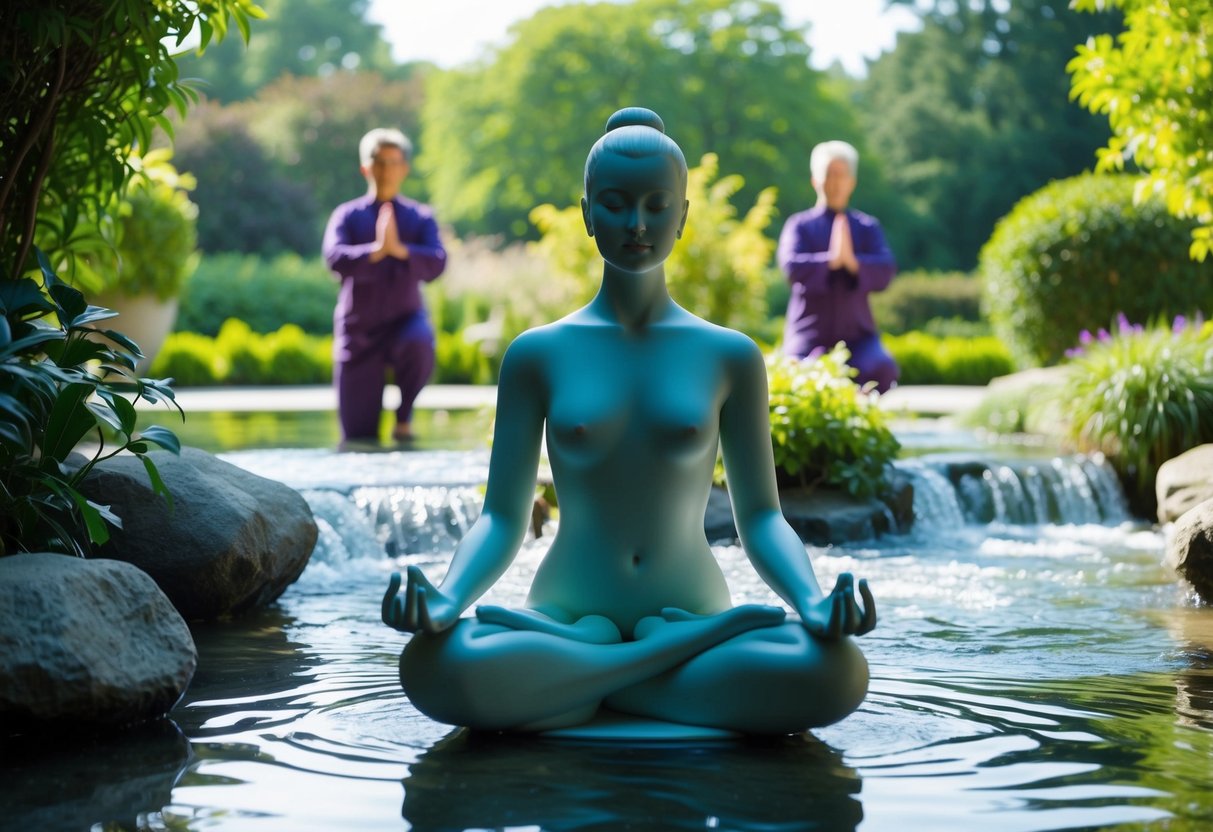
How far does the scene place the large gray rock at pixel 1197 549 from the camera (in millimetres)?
6031

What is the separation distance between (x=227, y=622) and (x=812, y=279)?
18.9 feet

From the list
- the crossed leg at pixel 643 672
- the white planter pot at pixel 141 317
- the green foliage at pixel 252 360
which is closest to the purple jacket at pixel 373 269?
the white planter pot at pixel 141 317

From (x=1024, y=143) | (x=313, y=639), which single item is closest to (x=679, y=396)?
(x=313, y=639)

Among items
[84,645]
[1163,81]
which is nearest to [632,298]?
[84,645]

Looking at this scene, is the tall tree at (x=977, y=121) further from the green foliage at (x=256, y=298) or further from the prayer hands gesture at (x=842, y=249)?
the prayer hands gesture at (x=842, y=249)

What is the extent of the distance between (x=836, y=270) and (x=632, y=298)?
671 centimetres

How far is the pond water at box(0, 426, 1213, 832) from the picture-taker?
10.1ft

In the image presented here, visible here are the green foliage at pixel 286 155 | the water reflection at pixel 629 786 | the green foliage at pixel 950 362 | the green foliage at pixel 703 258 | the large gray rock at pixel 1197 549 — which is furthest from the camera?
the green foliage at pixel 286 155

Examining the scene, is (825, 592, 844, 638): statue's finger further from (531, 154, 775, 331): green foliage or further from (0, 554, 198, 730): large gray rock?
(531, 154, 775, 331): green foliage

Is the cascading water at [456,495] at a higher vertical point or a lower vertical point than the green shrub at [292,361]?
lower

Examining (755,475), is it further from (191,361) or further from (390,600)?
(191,361)

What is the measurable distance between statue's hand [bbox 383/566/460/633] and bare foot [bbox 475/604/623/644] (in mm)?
118

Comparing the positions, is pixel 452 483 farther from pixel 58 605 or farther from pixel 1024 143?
pixel 1024 143

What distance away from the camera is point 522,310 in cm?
1927
